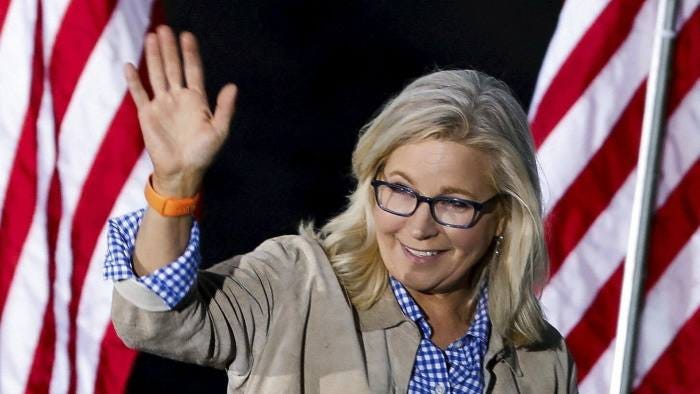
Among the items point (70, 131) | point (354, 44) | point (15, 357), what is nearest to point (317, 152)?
point (354, 44)

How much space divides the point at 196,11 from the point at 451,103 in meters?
1.82

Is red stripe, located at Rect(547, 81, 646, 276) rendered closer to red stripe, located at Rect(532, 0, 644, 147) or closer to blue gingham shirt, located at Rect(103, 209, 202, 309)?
red stripe, located at Rect(532, 0, 644, 147)

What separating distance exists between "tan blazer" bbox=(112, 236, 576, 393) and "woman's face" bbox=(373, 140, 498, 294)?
79 millimetres

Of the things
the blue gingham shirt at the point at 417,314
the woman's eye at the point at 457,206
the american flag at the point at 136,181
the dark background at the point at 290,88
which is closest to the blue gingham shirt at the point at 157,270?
the blue gingham shirt at the point at 417,314

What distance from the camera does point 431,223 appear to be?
2.21 meters

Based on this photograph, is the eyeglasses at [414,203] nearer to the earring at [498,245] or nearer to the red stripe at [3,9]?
the earring at [498,245]

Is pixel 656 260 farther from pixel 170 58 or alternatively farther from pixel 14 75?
pixel 170 58

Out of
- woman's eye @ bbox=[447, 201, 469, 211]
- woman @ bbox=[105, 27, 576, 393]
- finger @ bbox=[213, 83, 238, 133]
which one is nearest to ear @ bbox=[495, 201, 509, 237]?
woman @ bbox=[105, 27, 576, 393]

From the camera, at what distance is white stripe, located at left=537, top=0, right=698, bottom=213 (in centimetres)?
351

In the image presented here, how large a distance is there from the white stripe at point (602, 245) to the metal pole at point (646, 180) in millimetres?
104

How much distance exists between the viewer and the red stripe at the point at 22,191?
10.7ft

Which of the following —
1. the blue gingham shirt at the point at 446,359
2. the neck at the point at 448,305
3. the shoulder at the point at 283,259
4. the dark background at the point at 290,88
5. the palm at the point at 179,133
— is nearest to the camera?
the palm at the point at 179,133

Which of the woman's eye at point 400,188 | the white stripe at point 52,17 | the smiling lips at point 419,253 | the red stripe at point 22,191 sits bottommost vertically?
the red stripe at point 22,191

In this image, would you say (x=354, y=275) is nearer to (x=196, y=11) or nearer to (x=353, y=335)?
(x=353, y=335)
